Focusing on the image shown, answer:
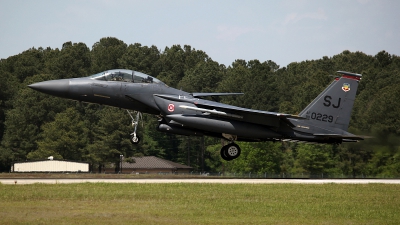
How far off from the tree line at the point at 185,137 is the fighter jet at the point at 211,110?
342cm

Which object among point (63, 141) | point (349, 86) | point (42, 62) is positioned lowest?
point (63, 141)

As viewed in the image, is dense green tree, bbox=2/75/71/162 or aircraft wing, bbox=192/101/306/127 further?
dense green tree, bbox=2/75/71/162

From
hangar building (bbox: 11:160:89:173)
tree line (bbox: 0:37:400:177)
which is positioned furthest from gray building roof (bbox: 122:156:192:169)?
hangar building (bbox: 11:160:89:173)

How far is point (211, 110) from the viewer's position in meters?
28.2

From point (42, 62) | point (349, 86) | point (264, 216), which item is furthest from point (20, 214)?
point (42, 62)

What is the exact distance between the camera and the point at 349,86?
95.9 feet

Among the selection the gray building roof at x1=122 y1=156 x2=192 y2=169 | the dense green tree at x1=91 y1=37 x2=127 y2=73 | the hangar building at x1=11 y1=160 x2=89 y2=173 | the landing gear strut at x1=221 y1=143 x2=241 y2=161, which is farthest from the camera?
the dense green tree at x1=91 y1=37 x2=127 y2=73

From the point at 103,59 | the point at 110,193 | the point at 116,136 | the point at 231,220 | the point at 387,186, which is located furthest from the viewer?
the point at 103,59

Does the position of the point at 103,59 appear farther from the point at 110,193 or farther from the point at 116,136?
the point at 110,193

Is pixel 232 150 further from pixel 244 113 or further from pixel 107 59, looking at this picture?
pixel 107 59

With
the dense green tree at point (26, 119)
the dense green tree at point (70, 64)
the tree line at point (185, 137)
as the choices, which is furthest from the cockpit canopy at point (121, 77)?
the dense green tree at point (70, 64)

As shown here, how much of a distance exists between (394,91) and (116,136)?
29.0m

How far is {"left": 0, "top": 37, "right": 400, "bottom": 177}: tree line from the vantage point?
5362 centimetres

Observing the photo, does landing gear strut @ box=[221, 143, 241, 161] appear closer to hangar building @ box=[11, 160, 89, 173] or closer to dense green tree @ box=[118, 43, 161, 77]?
hangar building @ box=[11, 160, 89, 173]
